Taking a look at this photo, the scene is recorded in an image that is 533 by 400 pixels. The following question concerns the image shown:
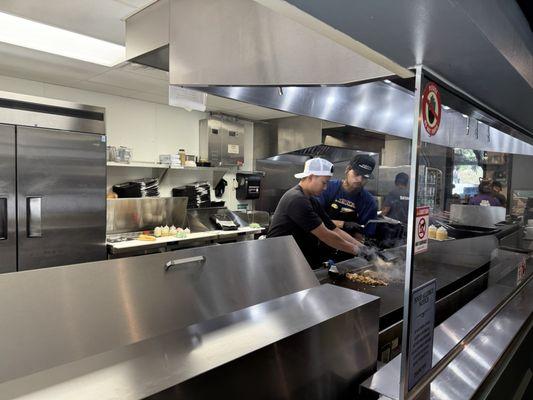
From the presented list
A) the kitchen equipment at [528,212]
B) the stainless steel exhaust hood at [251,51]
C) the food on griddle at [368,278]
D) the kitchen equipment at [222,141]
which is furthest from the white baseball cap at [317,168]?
the kitchen equipment at [222,141]

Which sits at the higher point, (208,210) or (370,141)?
(370,141)

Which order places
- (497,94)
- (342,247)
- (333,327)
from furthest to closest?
(342,247) → (497,94) → (333,327)

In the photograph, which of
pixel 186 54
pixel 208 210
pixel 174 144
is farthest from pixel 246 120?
pixel 186 54

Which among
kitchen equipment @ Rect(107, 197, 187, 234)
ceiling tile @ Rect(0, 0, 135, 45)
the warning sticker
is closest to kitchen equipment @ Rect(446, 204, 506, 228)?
the warning sticker

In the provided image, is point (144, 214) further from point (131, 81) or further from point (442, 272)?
point (442, 272)

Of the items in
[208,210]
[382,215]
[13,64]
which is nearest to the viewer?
[13,64]

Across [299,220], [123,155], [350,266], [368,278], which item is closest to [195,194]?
[123,155]

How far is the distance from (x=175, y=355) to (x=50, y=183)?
11.1 feet

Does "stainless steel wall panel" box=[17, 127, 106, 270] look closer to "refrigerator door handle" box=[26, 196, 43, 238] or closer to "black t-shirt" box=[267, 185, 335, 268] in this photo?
"refrigerator door handle" box=[26, 196, 43, 238]

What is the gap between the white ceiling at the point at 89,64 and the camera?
2447mm

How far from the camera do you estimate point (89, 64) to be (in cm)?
366

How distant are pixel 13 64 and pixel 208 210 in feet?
9.57

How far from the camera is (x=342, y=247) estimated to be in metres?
2.88

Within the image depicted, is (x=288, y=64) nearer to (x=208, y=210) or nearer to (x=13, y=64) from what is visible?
(x=13, y=64)
